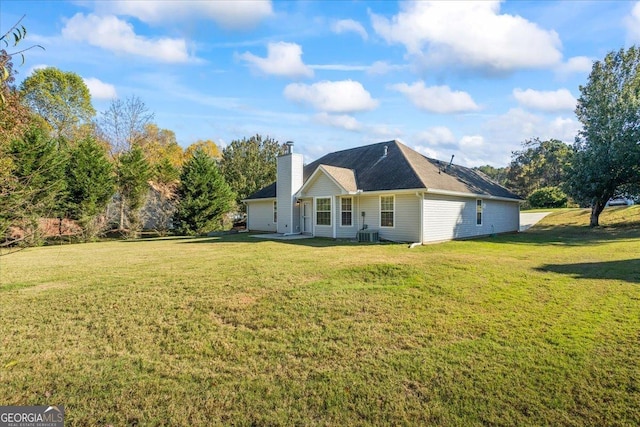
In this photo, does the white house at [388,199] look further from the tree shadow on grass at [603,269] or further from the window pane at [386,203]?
the tree shadow on grass at [603,269]

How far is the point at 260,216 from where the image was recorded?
80.5 ft

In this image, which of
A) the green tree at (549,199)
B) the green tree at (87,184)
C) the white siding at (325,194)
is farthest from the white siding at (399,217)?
the green tree at (549,199)

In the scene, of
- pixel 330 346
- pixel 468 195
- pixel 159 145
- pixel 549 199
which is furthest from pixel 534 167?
pixel 330 346

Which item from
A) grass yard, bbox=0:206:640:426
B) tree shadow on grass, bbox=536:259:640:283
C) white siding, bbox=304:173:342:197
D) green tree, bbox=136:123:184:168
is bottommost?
grass yard, bbox=0:206:640:426

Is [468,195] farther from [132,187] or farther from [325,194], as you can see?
[132,187]

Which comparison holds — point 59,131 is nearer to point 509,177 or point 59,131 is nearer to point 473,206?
point 473,206

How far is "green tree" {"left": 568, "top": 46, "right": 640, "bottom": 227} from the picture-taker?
829 inches

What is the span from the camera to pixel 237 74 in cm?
1549

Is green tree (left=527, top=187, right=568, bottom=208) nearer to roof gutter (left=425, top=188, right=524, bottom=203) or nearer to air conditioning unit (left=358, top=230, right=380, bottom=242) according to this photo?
roof gutter (left=425, top=188, right=524, bottom=203)

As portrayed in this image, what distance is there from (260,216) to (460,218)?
13369mm

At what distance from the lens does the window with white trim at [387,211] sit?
15942 mm

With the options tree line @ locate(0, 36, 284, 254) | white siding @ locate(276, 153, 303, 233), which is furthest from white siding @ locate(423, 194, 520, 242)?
tree line @ locate(0, 36, 284, 254)

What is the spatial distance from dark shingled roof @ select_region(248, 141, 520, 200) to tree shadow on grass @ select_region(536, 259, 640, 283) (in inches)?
248

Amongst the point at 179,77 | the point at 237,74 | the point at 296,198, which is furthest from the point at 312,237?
the point at 179,77
